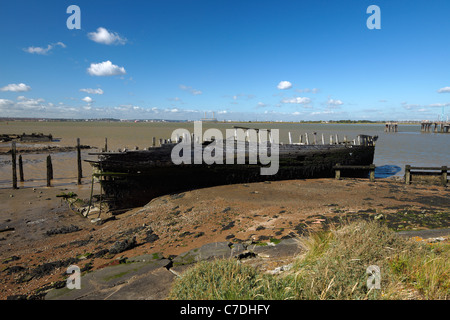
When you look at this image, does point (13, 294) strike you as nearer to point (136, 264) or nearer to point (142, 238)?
point (136, 264)

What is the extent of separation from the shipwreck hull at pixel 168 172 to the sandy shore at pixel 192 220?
0.69 metres

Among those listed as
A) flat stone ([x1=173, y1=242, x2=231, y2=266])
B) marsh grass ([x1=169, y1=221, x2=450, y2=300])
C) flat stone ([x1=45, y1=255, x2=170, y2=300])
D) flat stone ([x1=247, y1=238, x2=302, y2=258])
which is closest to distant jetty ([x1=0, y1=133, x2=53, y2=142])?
flat stone ([x1=45, y1=255, x2=170, y2=300])

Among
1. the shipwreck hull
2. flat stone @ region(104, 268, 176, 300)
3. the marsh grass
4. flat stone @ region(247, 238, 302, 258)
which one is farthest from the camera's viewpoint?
the shipwreck hull

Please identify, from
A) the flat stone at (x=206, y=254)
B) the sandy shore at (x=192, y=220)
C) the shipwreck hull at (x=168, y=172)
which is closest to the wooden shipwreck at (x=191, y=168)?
the shipwreck hull at (x=168, y=172)

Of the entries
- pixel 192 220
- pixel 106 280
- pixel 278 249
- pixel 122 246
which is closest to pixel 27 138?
pixel 192 220

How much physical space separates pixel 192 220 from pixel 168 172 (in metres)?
4.05

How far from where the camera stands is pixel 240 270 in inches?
140

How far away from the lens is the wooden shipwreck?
430 inches

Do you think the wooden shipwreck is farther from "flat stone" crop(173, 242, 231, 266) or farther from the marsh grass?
the marsh grass

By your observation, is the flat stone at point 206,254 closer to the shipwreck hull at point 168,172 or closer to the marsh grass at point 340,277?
the marsh grass at point 340,277

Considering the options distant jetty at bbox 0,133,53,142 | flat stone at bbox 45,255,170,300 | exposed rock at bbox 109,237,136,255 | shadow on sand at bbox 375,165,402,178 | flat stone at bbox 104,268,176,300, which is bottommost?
exposed rock at bbox 109,237,136,255

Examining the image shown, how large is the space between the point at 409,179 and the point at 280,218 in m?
9.01

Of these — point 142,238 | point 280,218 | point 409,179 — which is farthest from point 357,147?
point 142,238

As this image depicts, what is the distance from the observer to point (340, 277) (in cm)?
318
